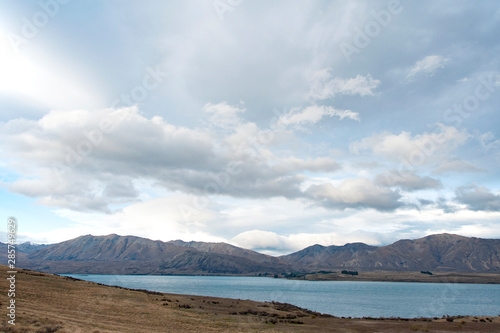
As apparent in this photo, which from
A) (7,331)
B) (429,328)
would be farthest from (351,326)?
(7,331)

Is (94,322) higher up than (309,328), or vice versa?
(94,322)

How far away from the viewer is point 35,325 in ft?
94.4

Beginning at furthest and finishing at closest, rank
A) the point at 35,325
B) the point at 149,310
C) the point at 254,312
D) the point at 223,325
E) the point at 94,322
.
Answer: the point at 254,312 → the point at 149,310 → the point at 223,325 → the point at 94,322 → the point at 35,325

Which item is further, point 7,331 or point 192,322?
point 192,322

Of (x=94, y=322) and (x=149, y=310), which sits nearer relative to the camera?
(x=94, y=322)

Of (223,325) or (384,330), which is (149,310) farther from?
(384,330)

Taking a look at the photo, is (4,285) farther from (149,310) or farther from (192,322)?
(192,322)

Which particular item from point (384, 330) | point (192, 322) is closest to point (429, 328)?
point (384, 330)

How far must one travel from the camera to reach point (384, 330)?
4409 centimetres

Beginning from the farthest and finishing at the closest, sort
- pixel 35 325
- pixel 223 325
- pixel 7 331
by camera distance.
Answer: pixel 223 325 < pixel 35 325 < pixel 7 331

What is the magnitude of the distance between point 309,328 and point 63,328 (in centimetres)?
3190

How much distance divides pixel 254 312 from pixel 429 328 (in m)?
30.7

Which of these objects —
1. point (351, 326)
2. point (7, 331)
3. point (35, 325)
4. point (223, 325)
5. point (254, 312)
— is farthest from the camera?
point (254, 312)

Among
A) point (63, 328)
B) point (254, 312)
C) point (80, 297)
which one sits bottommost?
point (254, 312)
